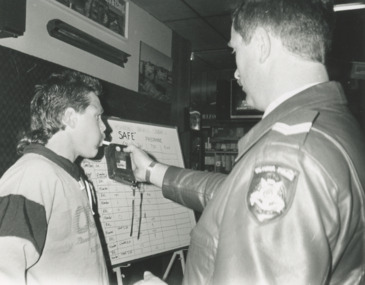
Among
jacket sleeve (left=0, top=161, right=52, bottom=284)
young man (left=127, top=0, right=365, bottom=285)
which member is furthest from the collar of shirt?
jacket sleeve (left=0, top=161, right=52, bottom=284)

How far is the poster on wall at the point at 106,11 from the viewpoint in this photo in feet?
8.21

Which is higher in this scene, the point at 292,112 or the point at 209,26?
the point at 209,26

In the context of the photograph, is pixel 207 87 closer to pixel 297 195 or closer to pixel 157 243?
pixel 157 243

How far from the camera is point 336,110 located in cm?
95

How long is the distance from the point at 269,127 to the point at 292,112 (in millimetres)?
69

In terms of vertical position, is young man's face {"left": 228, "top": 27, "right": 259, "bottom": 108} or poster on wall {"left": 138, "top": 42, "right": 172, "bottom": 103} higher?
poster on wall {"left": 138, "top": 42, "right": 172, "bottom": 103}

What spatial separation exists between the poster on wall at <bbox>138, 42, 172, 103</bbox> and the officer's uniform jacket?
7.81ft

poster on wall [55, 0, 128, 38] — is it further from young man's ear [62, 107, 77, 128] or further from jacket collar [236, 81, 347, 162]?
jacket collar [236, 81, 347, 162]

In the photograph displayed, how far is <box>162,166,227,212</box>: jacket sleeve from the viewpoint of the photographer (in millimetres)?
1762

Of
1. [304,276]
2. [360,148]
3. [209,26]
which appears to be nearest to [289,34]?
[360,148]

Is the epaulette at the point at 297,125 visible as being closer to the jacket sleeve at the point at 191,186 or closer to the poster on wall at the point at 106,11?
the jacket sleeve at the point at 191,186

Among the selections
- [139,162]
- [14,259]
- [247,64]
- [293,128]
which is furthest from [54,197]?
[293,128]

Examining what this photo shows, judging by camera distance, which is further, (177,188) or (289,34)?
(177,188)

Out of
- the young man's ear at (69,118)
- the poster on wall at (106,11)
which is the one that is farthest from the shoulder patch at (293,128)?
the poster on wall at (106,11)
